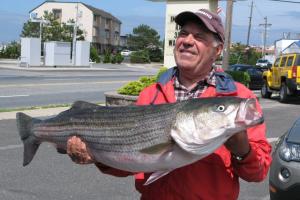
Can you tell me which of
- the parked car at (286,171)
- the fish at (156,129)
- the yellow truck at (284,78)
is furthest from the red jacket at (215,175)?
the yellow truck at (284,78)

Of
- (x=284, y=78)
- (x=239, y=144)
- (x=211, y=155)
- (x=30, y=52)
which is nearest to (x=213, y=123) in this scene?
(x=239, y=144)

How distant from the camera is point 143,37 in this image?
13525 cm

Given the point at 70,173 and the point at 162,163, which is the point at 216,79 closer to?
the point at 162,163

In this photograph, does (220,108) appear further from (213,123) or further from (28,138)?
(28,138)

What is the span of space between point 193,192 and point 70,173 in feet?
17.3

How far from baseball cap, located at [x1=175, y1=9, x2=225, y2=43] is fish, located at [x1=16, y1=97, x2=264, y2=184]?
0.53m

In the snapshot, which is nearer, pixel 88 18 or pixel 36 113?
pixel 36 113

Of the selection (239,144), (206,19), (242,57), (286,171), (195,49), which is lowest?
(242,57)

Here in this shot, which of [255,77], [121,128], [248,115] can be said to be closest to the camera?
[248,115]

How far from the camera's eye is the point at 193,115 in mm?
2459

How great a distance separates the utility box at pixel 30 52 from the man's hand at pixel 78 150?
144ft

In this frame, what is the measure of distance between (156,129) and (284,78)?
21463 millimetres

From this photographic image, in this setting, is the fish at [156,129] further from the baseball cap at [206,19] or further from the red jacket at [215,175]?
the baseball cap at [206,19]

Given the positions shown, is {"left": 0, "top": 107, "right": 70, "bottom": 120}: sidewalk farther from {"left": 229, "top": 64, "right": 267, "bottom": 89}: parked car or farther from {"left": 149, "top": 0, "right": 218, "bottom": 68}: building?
{"left": 149, "top": 0, "right": 218, "bottom": 68}: building
